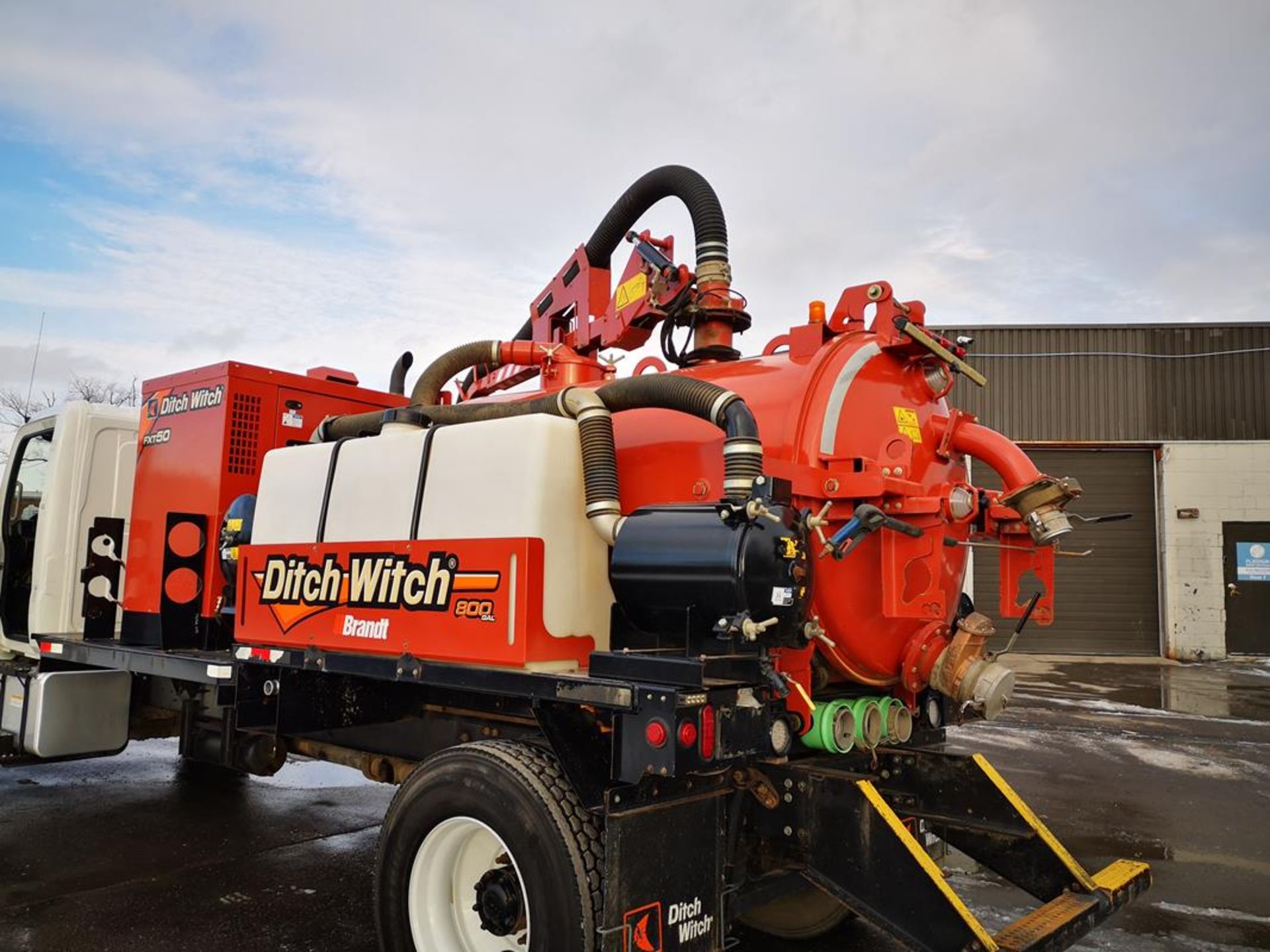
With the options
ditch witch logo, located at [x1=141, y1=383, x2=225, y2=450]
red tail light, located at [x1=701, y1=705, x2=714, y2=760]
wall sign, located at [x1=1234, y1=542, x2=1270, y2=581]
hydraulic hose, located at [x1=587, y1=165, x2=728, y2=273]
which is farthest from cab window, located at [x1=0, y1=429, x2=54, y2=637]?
wall sign, located at [x1=1234, y1=542, x2=1270, y2=581]

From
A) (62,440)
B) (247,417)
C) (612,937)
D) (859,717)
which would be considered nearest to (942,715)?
(859,717)

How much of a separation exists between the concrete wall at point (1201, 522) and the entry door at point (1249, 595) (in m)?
0.24

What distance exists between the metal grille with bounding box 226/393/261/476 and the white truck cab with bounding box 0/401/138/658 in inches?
51.5

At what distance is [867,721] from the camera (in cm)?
390

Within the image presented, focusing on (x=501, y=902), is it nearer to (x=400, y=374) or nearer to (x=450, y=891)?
(x=450, y=891)

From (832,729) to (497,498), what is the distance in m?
1.56

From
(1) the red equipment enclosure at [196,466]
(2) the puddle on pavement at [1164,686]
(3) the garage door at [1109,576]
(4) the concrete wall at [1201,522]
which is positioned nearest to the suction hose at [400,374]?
(1) the red equipment enclosure at [196,466]

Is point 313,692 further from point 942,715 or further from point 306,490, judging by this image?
point 942,715

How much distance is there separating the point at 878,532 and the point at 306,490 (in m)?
2.72

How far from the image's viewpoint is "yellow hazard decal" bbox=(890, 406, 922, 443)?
4.07 m

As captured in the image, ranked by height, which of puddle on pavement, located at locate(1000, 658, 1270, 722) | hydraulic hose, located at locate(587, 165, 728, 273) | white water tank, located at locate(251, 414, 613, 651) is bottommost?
puddle on pavement, located at locate(1000, 658, 1270, 722)

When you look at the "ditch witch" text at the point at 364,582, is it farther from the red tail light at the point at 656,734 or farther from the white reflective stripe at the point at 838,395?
the white reflective stripe at the point at 838,395

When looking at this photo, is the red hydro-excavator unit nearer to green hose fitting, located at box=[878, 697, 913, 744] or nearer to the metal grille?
green hose fitting, located at box=[878, 697, 913, 744]

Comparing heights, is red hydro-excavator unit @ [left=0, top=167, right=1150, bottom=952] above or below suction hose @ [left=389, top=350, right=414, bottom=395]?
below
